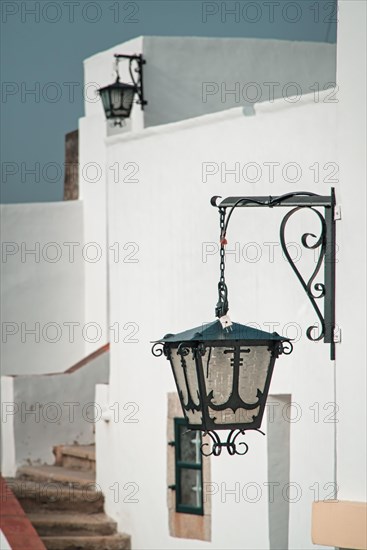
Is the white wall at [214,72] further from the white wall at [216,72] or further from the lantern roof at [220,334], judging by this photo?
the lantern roof at [220,334]

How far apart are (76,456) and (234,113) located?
5573mm

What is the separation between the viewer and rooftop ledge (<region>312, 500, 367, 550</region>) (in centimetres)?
632

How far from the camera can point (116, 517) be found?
45.6ft

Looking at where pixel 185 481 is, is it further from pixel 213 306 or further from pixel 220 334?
pixel 220 334

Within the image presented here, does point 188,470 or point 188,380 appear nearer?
point 188,380

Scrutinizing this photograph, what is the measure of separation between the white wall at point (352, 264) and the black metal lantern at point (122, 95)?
9150mm

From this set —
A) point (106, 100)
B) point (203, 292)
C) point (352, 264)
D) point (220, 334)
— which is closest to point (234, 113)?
point (203, 292)

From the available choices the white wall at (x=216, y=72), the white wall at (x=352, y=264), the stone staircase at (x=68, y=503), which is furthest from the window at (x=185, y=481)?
the white wall at (x=352, y=264)

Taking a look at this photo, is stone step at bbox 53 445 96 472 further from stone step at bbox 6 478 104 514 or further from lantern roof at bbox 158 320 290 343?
lantern roof at bbox 158 320 290 343

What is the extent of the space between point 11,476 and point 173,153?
A: 5.15 m

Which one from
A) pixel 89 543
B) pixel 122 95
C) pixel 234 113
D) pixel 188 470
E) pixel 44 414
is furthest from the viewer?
pixel 44 414

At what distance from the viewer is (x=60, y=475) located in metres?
14.9

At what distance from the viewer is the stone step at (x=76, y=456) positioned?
15297mm

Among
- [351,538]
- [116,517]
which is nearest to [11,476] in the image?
[116,517]
